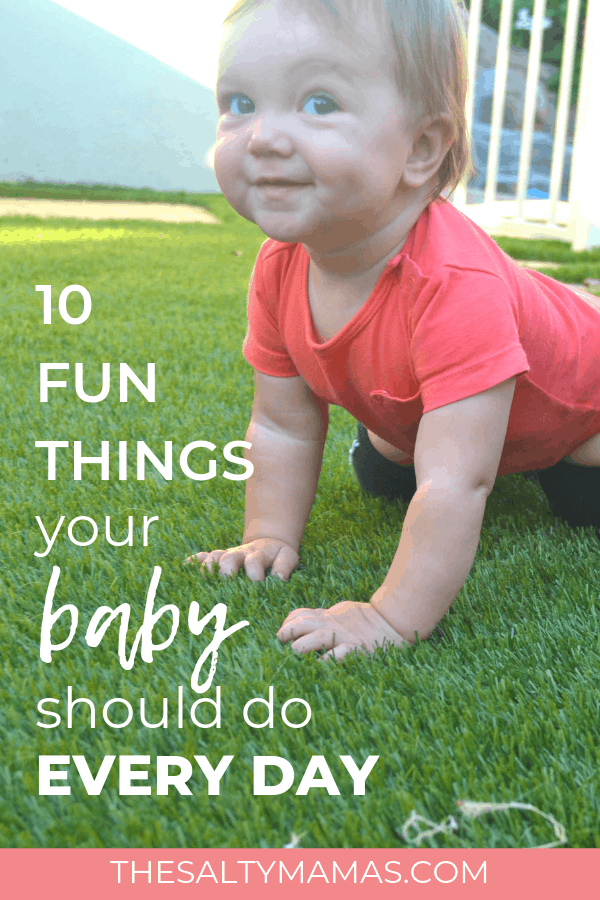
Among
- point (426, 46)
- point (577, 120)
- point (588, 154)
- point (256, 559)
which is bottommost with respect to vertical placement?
point (256, 559)

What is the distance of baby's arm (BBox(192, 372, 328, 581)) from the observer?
48.4 inches

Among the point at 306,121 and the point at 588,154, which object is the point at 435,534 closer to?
the point at 306,121

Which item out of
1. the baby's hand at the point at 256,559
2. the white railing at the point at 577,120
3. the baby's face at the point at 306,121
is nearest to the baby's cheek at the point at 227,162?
the baby's face at the point at 306,121

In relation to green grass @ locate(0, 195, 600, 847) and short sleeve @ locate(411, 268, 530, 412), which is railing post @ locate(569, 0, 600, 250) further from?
short sleeve @ locate(411, 268, 530, 412)

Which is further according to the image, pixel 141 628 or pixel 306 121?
pixel 141 628

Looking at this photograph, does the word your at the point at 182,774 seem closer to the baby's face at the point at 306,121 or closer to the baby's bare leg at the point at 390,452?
the baby's face at the point at 306,121

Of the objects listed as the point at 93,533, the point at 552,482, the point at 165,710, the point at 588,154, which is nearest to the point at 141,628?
the point at 165,710

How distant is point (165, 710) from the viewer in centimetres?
86

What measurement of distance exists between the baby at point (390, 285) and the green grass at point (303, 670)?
0.23ft

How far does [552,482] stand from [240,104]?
0.75 metres

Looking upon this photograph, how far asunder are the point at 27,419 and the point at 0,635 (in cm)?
86

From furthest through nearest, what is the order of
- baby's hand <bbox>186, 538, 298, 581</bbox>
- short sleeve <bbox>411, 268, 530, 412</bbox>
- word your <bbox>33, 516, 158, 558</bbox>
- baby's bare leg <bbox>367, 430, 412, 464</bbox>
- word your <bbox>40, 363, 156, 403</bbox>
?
word your <bbox>40, 363, 156, 403</bbox>
baby's bare leg <bbox>367, 430, 412, 464</bbox>
word your <bbox>33, 516, 158, 558</bbox>
baby's hand <bbox>186, 538, 298, 581</bbox>
short sleeve <bbox>411, 268, 530, 412</bbox>

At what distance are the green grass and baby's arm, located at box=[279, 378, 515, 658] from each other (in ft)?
0.11

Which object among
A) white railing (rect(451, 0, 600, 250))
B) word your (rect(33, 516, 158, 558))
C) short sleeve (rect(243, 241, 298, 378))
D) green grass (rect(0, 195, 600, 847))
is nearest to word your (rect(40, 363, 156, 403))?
green grass (rect(0, 195, 600, 847))
